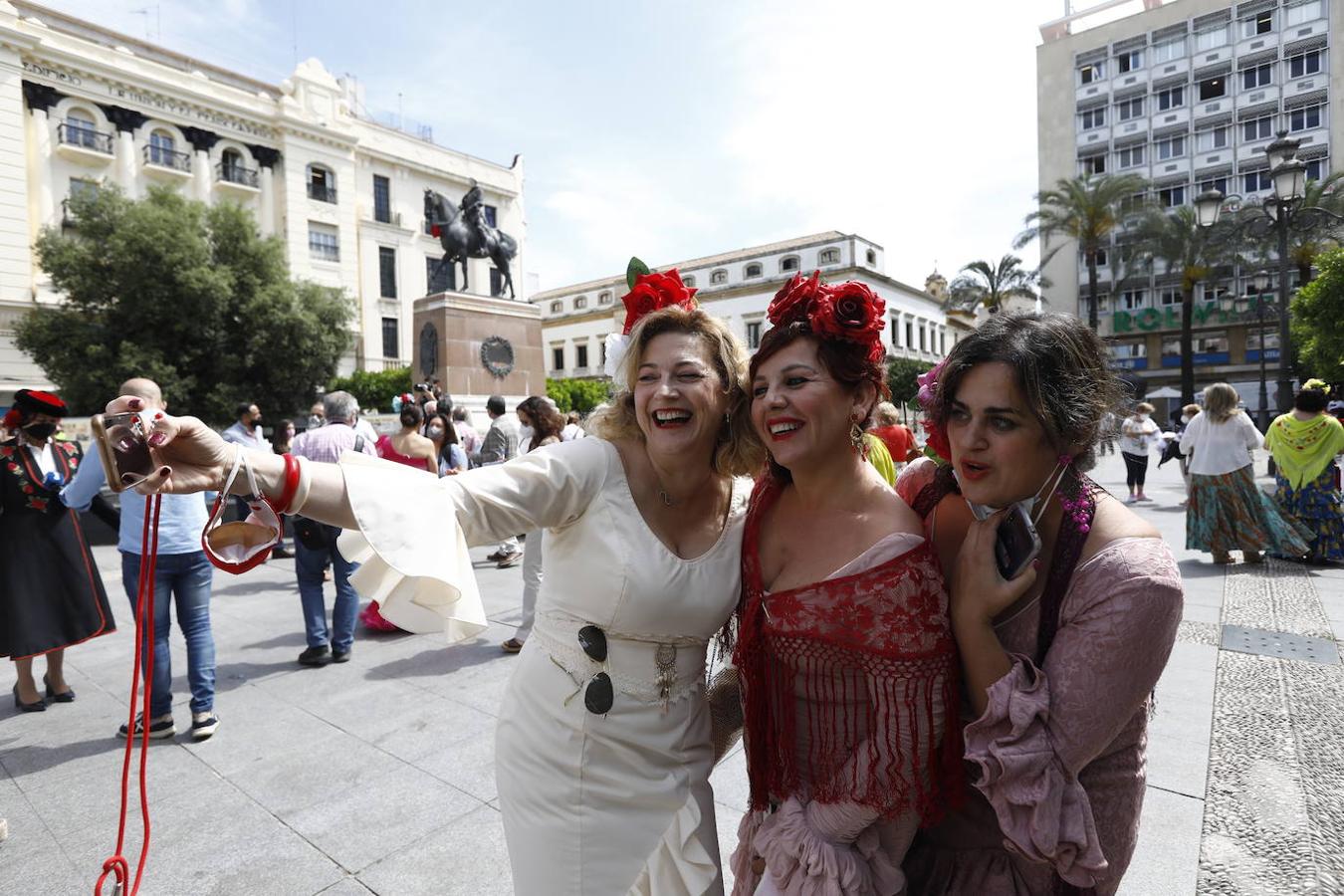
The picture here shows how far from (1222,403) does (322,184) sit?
3477cm

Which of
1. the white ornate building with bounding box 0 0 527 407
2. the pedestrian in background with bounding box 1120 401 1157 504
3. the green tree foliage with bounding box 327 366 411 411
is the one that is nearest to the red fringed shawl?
the pedestrian in background with bounding box 1120 401 1157 504

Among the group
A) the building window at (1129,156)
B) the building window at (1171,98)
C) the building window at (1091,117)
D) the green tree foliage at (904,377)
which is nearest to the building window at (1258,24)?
the building window at (1171,98)

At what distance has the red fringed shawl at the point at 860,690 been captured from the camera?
1406mm

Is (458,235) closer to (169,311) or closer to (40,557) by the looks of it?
(169,311)

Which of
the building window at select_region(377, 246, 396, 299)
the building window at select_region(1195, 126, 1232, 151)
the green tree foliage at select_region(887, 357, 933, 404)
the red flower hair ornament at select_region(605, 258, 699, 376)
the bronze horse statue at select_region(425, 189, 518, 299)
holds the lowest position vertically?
the red flower hair ornament at select_region(605, 258, 699, 376)

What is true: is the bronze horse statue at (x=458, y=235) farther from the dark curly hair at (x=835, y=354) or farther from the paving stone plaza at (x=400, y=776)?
the dark curly hair at (x=835, y=354)

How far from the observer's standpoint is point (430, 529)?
54.3 inches

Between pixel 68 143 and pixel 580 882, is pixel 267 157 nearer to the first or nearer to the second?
pixel 68 143

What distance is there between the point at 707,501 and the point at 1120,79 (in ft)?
171

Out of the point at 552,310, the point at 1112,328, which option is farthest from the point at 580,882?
the point at 552,310

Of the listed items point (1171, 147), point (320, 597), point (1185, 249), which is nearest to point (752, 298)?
point (1185, 249)

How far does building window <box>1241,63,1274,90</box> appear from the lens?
38.0m

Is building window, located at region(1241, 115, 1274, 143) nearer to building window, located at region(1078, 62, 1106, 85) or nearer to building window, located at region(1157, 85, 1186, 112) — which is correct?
Answer: building window, located at region(1157, 85, 1186, 112)

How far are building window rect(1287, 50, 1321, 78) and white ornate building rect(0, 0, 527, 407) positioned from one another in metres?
40.5
